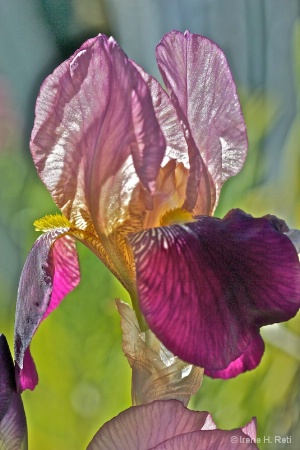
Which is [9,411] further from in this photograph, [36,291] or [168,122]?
[168,122]

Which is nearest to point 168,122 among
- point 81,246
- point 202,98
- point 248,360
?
point 202,98

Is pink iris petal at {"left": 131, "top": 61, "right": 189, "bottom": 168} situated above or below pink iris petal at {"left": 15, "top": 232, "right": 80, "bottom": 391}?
above

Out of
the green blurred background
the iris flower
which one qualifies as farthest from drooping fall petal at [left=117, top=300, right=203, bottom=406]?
the green blurred background

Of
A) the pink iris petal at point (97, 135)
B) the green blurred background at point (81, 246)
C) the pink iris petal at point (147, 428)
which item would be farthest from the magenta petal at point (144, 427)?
the green blurred background at point (81, 246)

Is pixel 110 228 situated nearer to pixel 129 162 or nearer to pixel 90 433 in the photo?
pixel 129 162

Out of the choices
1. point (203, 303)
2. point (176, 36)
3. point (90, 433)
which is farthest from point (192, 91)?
point (90, 433)

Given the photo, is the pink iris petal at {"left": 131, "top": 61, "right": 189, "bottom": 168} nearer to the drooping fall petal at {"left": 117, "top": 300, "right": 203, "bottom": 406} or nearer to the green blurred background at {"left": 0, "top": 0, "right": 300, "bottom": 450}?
the drooping fall petal at {"left": 117, "top": 300, "right": 203, "bottom": 406}
